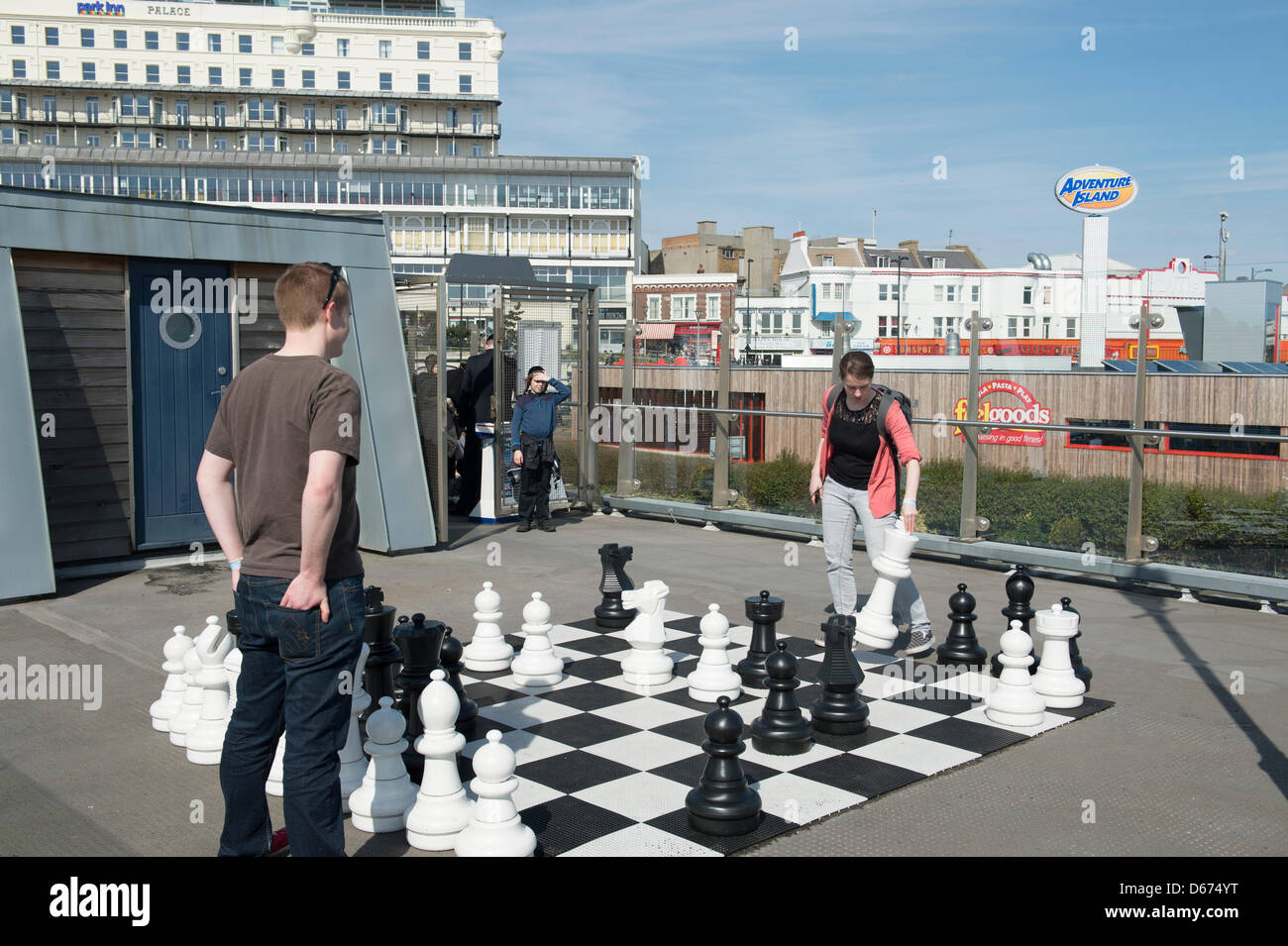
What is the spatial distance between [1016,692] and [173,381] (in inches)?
271

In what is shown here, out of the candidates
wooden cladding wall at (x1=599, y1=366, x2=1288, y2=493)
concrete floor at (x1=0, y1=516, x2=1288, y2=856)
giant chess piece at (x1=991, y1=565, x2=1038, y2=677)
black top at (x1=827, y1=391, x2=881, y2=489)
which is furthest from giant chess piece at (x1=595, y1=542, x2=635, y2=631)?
wooden cladding wall at (x1=599, y1=366, x2=1288, y2=493)

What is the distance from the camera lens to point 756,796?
3.74 meters

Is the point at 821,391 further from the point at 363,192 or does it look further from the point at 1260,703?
the point at 363,192

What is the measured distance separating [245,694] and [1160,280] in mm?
66159

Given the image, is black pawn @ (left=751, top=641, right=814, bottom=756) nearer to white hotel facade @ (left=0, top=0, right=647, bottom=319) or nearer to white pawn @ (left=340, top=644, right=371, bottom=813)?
white pawn @ (left=340, top=644, right=371, bottom=813)

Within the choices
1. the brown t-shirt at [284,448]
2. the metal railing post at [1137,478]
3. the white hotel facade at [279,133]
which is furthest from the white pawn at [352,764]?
the white hotel facade at [279,133]

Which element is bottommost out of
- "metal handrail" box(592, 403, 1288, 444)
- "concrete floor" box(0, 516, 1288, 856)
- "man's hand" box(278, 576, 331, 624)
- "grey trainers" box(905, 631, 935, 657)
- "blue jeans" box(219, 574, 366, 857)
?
"concrete floor" box(0, 516, 1288, 856)

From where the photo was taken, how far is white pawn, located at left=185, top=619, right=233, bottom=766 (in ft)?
14.5

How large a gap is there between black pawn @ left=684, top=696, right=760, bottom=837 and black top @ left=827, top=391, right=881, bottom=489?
2.53 metres

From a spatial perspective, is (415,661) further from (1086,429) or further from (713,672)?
(1086,429)

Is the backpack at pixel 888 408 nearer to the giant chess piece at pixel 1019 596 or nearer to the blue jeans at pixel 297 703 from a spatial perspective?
the giant chess piece at pixel 1019 596

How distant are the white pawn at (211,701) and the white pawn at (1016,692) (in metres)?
3.48

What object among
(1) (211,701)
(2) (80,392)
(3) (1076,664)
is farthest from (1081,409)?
(2) (80,392)
